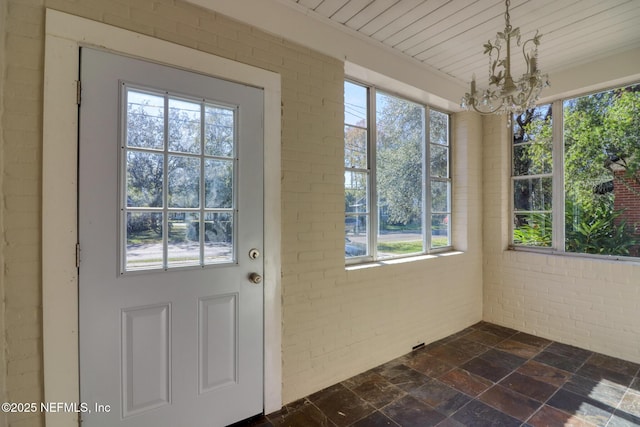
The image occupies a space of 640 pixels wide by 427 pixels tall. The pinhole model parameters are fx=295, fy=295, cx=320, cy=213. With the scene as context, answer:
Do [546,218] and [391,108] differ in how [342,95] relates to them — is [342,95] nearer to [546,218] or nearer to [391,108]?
[391,108]

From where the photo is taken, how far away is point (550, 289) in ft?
10.7

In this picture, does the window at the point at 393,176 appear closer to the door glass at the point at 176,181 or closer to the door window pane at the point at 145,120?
the door glass at the point at 176,181

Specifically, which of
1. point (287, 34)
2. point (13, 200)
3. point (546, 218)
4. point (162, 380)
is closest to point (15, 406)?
point (162, 380)

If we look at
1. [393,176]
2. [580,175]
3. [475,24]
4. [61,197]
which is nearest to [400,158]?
[393,176]

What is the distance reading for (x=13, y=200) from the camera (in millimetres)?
1375

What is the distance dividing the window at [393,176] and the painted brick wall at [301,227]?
0.23 m

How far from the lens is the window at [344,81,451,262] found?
9.07 ft

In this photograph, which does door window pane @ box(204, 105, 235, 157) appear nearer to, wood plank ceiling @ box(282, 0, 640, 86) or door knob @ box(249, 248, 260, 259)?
door knob @ box(249, 248, 260, 259)

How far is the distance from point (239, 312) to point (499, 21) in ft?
9.49

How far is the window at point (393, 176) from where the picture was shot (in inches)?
109

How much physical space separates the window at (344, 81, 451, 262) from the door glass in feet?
3.87

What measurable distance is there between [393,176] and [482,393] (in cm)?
200

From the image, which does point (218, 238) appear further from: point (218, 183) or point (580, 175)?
point (580, 175)

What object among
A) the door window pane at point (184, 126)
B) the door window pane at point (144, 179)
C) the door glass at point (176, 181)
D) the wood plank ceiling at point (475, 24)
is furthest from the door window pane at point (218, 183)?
the wood plank ceiling at point (475, 24)
